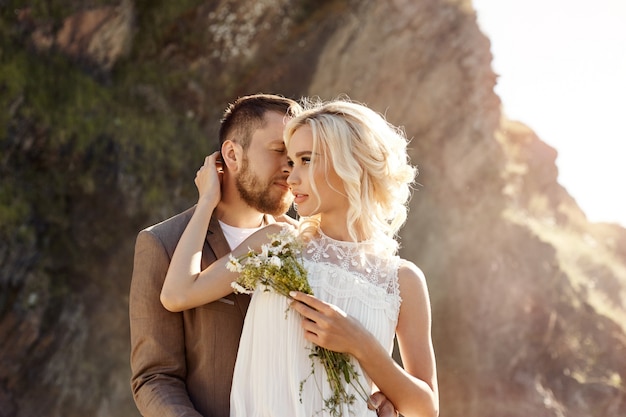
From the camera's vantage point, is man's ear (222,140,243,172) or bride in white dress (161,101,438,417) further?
man's ear (222,140,243,172)

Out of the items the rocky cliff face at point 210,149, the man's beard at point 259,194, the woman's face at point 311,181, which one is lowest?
the woman's face at point 311,181

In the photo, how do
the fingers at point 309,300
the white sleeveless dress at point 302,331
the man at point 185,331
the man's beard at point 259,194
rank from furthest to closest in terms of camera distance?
the man's beard at point 259,194 < the man at point 185,331 < the white sleeveless dress at point 302,331 < the fingers at point 309,300

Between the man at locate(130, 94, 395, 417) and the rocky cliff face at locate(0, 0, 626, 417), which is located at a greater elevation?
the rocky cliff face at locate(0, 0, 626, 417)

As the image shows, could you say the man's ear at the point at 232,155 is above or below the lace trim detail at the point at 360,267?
above

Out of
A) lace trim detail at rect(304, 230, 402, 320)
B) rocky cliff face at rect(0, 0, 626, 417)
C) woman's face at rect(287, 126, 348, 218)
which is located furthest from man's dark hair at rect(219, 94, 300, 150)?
rocky cliff face at rect(0, 0, 626, 417)

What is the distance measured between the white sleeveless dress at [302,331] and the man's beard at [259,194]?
58 centimetres

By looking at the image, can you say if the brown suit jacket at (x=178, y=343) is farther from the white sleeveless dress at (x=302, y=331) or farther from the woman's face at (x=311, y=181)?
the woman's face at (x=311, y=181)

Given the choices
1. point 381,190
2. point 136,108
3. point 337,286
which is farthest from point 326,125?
point 136,108

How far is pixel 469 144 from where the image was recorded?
45.5 feet

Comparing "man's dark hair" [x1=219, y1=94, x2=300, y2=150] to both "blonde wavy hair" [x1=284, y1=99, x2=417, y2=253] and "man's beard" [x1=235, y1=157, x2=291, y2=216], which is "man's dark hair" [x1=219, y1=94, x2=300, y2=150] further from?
"blonde wavy hair" [x1=284, y1=99, x2=417, y2=253]

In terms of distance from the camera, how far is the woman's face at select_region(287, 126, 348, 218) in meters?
3.43

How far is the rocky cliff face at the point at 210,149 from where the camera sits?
11.7 meters

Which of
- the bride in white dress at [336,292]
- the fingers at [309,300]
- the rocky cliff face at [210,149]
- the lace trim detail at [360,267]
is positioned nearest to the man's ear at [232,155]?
the bride in white dress at [336,292]

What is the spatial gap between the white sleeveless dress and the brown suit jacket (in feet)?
0.62
